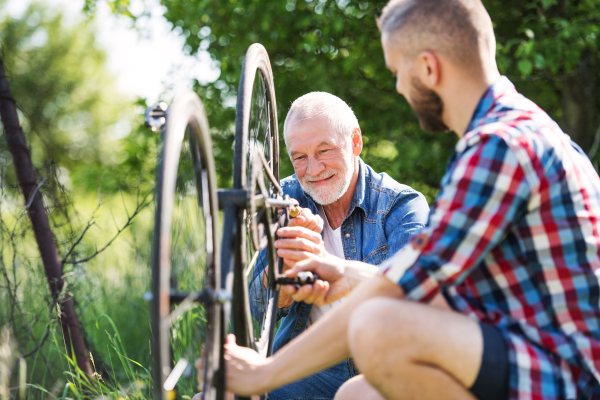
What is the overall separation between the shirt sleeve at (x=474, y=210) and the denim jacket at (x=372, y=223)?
3.41 ft

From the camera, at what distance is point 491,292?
124 centimetres

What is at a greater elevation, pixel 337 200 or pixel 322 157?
pixel 322 157

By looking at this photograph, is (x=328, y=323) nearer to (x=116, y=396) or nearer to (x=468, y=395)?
(x=468, y=395)

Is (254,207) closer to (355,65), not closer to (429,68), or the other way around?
(429,68)

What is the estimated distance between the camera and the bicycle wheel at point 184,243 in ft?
3.25

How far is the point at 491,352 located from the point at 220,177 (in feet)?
13.7

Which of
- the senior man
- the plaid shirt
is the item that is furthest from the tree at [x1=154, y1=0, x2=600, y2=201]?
the plaid shirt

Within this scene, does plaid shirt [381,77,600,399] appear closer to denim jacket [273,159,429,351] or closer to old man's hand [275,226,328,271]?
old man's hand [275,226,328,271]

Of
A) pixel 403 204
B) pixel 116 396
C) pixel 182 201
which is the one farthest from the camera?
pixel 403 204

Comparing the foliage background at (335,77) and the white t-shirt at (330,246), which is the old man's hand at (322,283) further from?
the foliage background at (335,77)

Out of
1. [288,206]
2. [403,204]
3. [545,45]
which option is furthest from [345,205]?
[545,45]

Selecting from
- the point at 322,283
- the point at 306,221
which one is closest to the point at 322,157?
the point at 306,221

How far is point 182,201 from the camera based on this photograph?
1542 millimetres

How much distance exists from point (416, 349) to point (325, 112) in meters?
1.35
